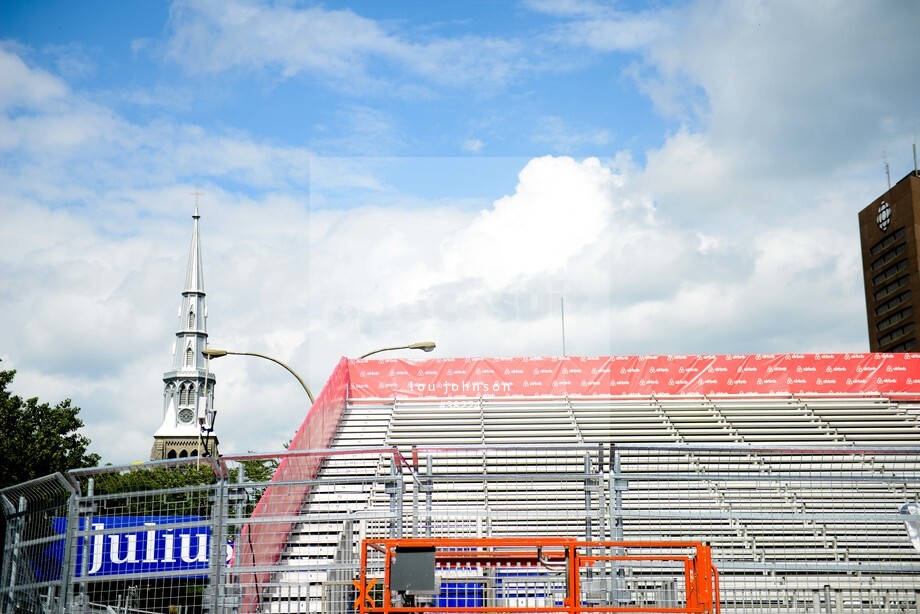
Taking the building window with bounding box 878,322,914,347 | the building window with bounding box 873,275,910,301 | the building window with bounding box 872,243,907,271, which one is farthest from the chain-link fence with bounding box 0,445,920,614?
the building window with bounding box 873,275,910,301

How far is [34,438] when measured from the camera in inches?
1537

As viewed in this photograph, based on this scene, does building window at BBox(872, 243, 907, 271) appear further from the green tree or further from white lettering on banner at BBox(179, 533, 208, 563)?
white lettering on banner at BBox(179, 533, 208, 563)

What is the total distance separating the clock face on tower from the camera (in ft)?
355

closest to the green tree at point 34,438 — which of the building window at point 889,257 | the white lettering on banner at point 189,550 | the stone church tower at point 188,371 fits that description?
the white lettering on banner at point 189,550

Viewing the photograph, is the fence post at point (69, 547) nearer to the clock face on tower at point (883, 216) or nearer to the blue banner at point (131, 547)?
the blue banner at point (131, 547)

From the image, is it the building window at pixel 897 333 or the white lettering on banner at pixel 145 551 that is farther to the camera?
the building window at pixel 897 333

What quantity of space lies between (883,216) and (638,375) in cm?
9141

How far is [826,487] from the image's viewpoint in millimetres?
10727

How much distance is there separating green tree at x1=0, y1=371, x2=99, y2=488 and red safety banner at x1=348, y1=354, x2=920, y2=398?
16364 millimetres

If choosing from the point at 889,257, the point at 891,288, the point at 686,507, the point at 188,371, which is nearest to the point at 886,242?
the point at 889,257

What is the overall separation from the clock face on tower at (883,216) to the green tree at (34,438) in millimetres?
90226

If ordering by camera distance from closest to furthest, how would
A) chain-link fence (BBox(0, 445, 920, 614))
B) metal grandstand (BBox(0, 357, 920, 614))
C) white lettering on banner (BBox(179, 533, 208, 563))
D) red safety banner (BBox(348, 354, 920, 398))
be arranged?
metal grandstand (BBox(0, 357, 920, 614)), chain-link fence (BBox(0, 445, 920, 614)), white lettering on banner (BBox(179, 533, 208, 563)), red safety banner (BBox(348, 354, 920, 398))

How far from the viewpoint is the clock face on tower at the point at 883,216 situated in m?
108

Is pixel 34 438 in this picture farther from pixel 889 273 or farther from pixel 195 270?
pixel 195 270
